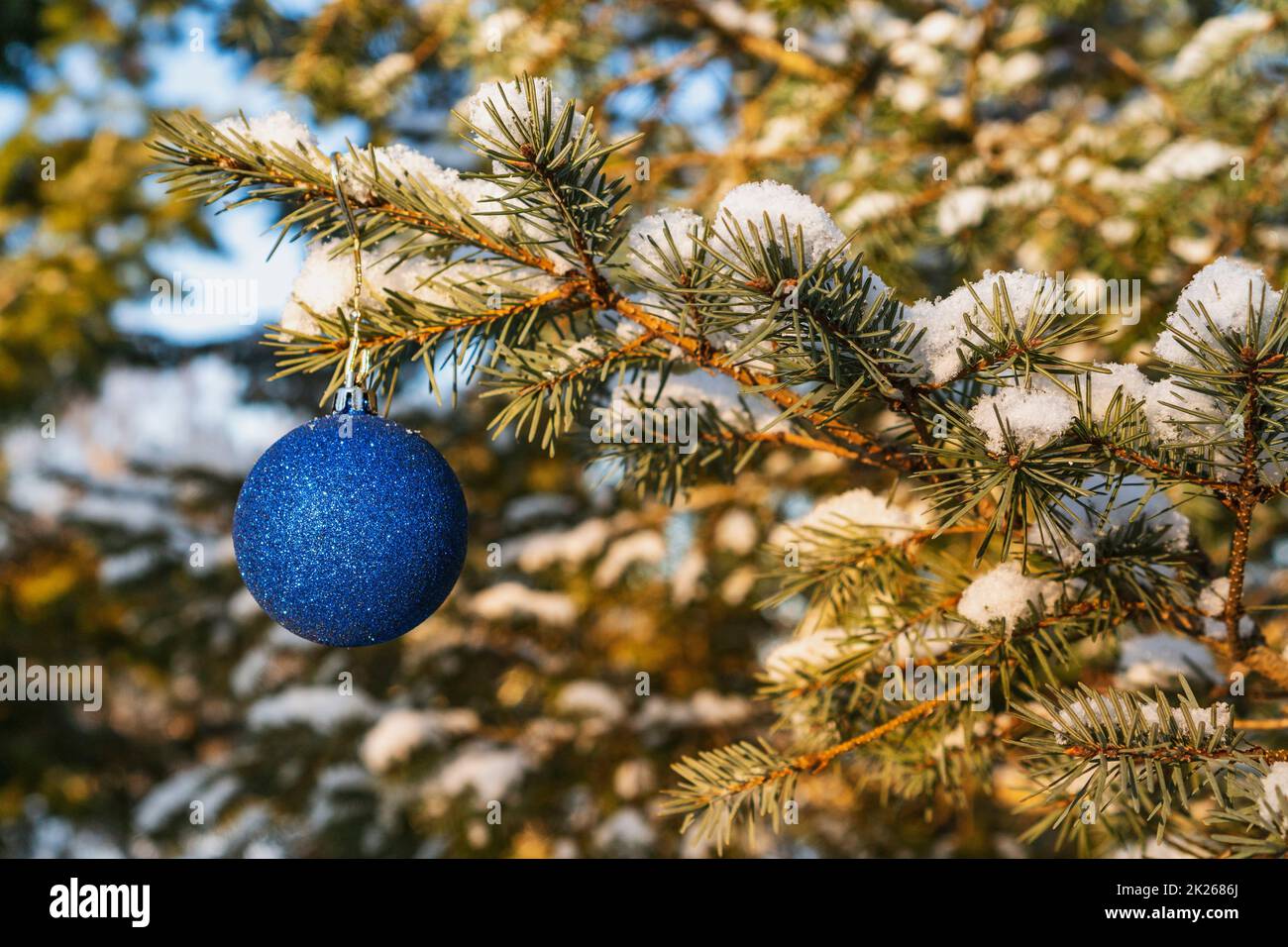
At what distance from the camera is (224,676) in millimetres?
3990

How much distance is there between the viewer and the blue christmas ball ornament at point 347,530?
0.95 meters

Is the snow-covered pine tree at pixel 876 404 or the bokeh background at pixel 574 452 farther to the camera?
the bokeh background at pixel 574 452

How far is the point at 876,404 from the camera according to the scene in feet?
3.38

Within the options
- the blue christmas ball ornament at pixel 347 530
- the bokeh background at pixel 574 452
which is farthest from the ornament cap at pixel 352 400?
the bokeh background at pixel 574 452

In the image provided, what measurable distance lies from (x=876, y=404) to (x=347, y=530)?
566mm

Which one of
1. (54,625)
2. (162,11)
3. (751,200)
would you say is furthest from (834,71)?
(54,625)

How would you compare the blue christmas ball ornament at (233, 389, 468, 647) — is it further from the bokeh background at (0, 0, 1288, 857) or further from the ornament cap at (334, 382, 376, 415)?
the bokeh background at (0, 0, 1288, 857)

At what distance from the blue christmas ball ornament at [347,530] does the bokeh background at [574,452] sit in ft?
1.67

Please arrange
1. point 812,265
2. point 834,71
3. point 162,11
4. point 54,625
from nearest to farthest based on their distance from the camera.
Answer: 1. point 812,265
2. point 834,71
3. point 162,11
4. point 54,625

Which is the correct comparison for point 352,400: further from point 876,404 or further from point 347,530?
point 876,404

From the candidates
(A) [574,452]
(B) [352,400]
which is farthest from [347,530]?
(A) [574,452]

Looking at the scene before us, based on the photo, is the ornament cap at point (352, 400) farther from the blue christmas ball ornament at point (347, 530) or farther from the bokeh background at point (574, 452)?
the bokeh background at point (574, 452)
